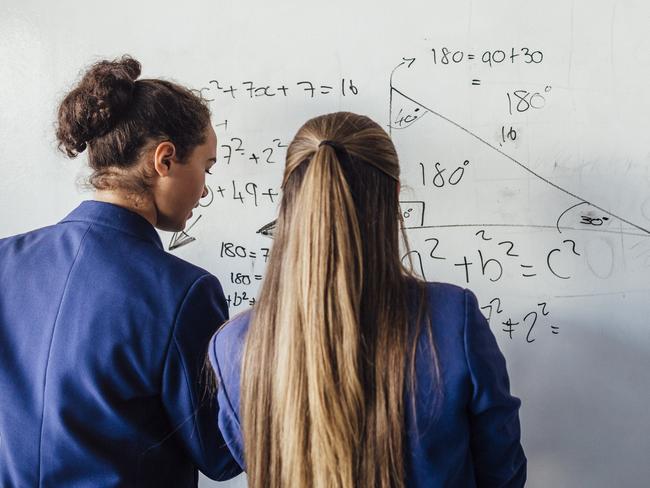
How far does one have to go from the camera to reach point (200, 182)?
0.88 meters

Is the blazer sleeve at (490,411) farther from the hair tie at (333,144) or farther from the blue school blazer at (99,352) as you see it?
the blue school blazer at (99,352)

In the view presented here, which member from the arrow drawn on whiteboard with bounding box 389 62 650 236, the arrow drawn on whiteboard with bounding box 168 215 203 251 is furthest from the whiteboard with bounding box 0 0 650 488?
the arrow drawn on whiteboard with bounding box 168 215 203 251

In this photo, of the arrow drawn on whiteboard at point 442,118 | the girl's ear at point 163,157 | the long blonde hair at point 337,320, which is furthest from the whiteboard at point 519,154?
the long blonde hair at point 337,320

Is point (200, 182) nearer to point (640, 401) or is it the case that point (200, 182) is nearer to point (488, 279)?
point (488, 279)

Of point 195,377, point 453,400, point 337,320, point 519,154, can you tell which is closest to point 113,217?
point 195,377

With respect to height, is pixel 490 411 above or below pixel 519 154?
below

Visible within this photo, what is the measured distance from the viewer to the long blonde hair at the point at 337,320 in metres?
0.61

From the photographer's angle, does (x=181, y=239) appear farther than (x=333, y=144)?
Yes

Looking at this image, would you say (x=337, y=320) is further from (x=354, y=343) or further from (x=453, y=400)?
(x=453, y=400)

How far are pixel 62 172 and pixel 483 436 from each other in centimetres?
89

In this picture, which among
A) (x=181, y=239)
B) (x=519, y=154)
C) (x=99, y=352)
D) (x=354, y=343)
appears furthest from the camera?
Answer: (x=181, y=239)

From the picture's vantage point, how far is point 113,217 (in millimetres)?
778

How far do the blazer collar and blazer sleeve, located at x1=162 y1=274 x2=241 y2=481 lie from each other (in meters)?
0.11

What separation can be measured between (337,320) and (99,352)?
0.31 m
